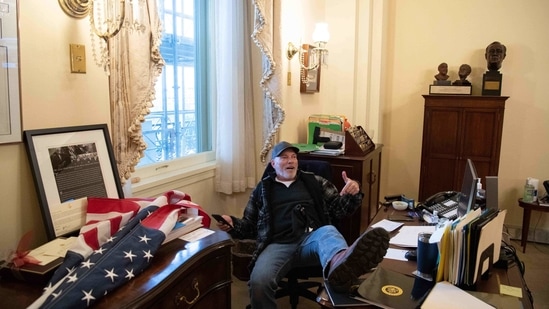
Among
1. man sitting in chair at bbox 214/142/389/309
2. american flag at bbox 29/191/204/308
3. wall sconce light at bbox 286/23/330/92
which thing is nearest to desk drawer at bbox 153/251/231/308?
american flag at bbox 29/191/204/308

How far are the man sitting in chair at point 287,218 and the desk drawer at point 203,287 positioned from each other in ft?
1.81

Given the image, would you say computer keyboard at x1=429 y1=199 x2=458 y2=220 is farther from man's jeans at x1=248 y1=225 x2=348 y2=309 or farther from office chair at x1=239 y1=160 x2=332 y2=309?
office chair at x1=239 y1=160 x2=332 y2=309

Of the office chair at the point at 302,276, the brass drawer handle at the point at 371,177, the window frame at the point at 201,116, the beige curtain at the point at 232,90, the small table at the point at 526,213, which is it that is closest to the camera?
the office chair at the point at 302,276

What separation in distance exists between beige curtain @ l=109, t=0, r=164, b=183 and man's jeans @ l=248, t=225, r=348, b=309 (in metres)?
0.86

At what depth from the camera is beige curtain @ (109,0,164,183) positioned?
190 cm

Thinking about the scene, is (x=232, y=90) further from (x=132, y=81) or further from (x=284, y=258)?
Result: (x=284, y=258)

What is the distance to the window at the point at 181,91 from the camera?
2672 mm

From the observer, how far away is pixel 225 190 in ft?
10.1

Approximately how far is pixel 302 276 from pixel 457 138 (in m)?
2.24

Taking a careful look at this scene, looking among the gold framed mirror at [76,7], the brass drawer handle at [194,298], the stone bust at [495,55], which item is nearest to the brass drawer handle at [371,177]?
the stone bust at [495,55]

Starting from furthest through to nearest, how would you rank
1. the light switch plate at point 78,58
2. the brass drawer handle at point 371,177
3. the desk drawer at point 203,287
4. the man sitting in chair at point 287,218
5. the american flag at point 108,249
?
the brass drawer handle at point 371,177 < the man sitting in chair at point 287,218 < the light switch plate at point 78,58 < the desk drawer at point 203,287 < the american flag at point 108,249

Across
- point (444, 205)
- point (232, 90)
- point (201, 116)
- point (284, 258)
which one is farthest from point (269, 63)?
point (444, 205)

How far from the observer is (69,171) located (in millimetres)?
1604

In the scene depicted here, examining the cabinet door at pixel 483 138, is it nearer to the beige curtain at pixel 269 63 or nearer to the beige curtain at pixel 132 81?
A: the beige curtain at pixel 269 63
